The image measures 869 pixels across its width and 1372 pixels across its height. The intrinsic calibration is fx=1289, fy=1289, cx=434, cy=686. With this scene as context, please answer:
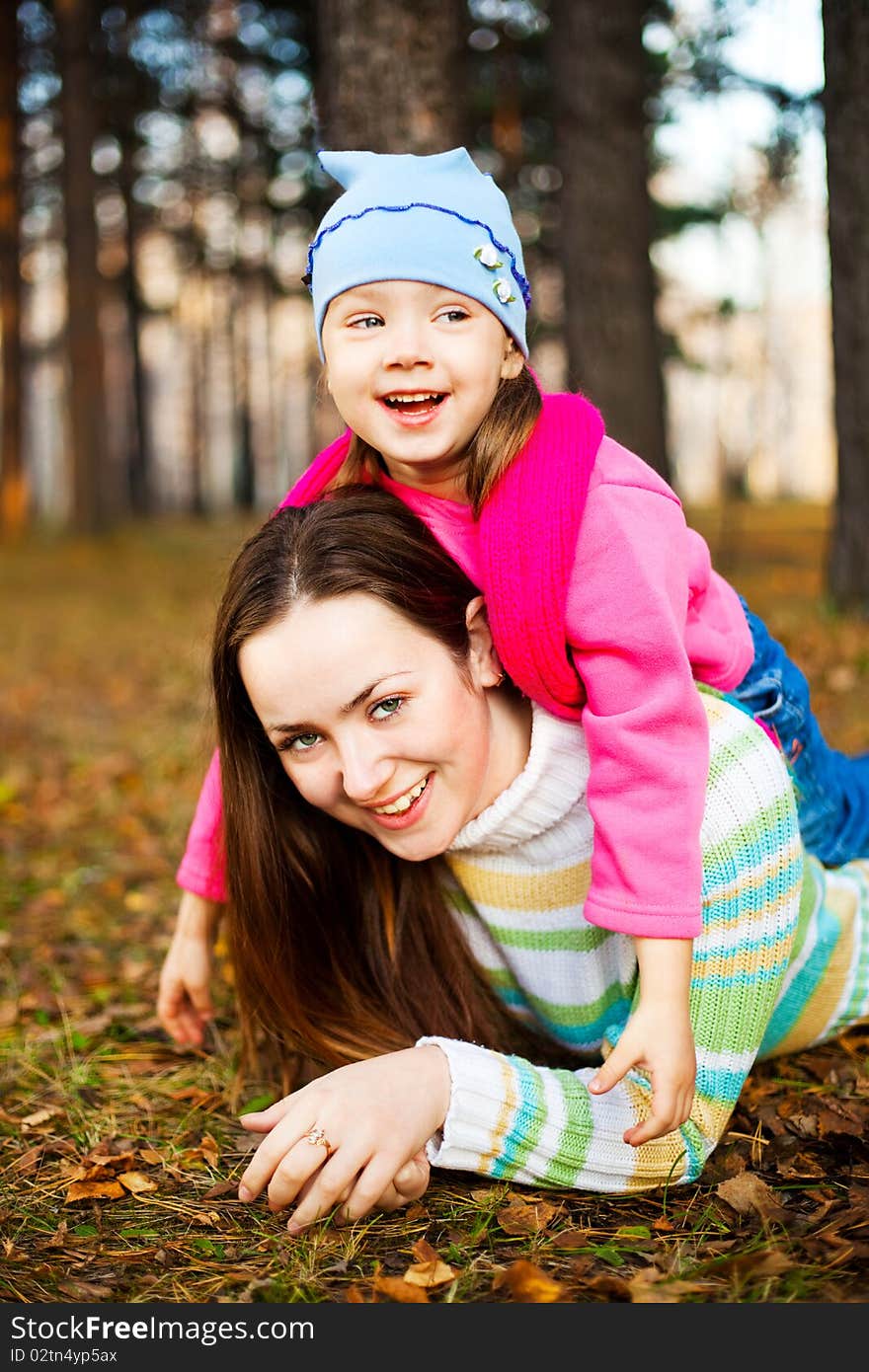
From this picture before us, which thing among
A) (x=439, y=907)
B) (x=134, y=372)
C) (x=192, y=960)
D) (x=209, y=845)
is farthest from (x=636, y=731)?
(x=134, y=372)

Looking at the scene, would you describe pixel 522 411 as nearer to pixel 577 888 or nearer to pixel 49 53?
pixel 577 888

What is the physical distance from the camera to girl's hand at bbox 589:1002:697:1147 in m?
1.98

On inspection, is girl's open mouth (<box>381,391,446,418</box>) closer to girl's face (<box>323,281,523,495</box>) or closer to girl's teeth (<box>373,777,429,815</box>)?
girl's face (<box>323,281,523,495</box>)

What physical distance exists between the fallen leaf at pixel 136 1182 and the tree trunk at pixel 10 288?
57.0 ft

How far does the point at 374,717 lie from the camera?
7.15ft

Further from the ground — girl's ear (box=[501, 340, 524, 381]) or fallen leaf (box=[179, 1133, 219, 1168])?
girl's ear (box=[501, 340, 524, 381])

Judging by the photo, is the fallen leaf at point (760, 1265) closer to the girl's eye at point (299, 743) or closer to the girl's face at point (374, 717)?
the girl's face at point (374, 717)

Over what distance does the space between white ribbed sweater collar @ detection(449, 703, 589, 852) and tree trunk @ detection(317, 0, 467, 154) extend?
3.70m

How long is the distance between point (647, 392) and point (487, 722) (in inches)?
256

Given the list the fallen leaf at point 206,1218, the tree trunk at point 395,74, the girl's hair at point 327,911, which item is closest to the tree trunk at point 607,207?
the tree trunk at point 395,74

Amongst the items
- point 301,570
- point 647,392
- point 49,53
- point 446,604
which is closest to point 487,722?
point 446,604

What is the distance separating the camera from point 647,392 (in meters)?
8.40

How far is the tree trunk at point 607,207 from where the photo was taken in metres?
8.05

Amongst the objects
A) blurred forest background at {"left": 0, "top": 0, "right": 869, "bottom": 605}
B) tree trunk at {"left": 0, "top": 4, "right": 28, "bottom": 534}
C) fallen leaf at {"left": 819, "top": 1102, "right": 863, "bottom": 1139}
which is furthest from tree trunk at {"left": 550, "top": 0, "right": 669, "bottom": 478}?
tree trunk at {"left": 0, "top": 4, "right": 28, "bottom": 534}
